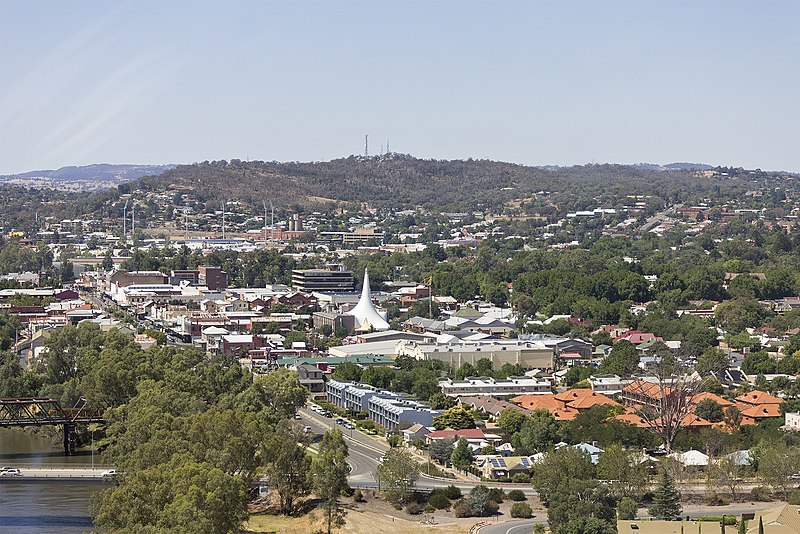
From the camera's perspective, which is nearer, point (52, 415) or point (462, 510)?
point (462, 510)

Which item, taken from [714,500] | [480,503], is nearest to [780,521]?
[714,500]

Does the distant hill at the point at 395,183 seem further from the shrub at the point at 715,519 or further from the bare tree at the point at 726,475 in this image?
the shrub at the point at 715,519

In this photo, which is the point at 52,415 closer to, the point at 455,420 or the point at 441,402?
the point at 455,420

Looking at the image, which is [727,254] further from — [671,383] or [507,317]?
[671,383]

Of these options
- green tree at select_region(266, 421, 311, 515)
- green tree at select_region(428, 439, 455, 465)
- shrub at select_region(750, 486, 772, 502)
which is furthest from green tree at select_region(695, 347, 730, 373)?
green tree at select_region(266, 421, 311, 515)

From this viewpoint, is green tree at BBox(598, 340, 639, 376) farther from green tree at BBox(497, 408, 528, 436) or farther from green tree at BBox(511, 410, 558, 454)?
green tree at BBox(511, 410, 558, 454)

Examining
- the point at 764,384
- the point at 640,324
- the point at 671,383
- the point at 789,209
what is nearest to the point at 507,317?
the point at 640,324
